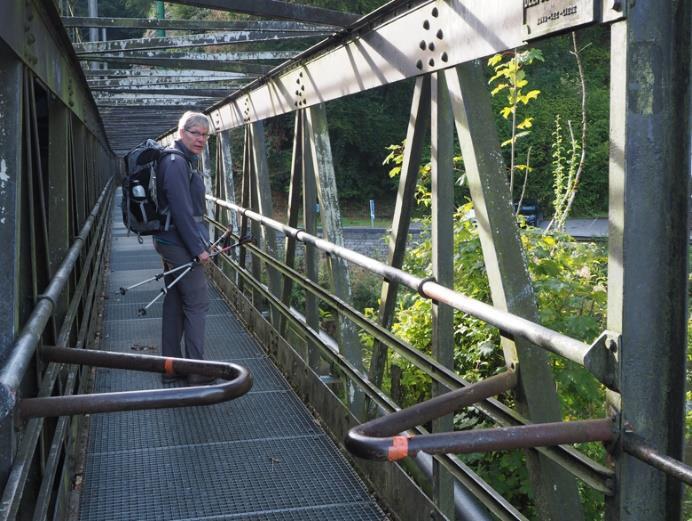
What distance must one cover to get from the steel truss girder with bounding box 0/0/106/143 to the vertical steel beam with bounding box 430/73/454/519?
61.1 inches

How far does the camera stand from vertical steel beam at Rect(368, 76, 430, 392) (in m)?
3.89

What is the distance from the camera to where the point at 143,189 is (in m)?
5.44

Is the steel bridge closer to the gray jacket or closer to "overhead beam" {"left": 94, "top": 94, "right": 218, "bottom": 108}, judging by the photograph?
the gray jacket

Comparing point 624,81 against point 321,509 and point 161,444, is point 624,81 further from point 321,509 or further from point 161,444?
point 161,444

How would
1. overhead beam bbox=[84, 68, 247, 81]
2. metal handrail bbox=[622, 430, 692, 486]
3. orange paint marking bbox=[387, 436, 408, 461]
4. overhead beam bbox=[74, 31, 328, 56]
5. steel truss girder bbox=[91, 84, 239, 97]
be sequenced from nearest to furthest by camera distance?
1. metal handrail bbox=[622, 430, 692, 486]
2. orange paint marking bbox=[387, 436, 408, 461]
3. overhead beam bbox=[74, 31, 328, 56]
4. overhead beam bbox=[84, 68, 247, 81]
5. steel truss girder bbox=[91, 84, 239, 97]

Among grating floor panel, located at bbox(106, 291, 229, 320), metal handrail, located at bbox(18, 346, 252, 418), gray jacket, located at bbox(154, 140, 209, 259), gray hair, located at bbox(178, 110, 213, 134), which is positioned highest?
gray hair, located at bbox(178, 110, 213, 134)

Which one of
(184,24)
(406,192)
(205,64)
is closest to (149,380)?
(184,24)

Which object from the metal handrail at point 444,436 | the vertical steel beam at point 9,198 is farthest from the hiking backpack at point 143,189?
the metal handrail at point 444,436

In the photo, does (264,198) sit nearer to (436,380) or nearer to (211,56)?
(211,56)

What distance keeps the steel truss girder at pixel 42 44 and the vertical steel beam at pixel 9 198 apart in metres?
0.15

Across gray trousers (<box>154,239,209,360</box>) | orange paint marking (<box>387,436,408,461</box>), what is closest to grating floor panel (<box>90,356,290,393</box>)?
gray trousers (<box>154,239,209,360</box>)

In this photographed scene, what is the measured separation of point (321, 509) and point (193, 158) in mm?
2564

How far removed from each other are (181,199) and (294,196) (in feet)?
4.65

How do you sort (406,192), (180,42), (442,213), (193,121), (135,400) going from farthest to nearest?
(180,42), (193,121), (406,192), (442,213), (135,400)
